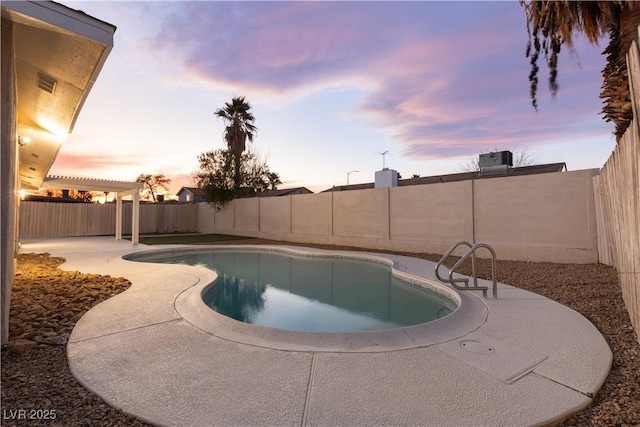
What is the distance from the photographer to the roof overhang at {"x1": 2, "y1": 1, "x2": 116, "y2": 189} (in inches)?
112

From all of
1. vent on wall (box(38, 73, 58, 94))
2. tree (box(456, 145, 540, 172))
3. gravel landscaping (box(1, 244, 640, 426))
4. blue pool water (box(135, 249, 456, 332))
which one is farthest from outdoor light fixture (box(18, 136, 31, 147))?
tree (box(456, 145, 540, 172))

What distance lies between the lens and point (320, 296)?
23.3 ft

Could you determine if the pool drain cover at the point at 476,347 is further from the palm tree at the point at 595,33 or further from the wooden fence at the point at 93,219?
the wooden fence at the point at 93,219

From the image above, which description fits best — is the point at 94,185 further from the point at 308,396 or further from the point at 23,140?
the point at 308,396

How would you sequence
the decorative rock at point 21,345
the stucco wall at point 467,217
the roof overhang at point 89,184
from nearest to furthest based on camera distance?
1. the decorative rock at point 21,345
2. the stucco wall at point 467,217
3. the roof overhang at point 89,184

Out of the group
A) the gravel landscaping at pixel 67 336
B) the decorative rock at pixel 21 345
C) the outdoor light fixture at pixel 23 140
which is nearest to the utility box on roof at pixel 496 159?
the gravel landscaping at pixel 67 336

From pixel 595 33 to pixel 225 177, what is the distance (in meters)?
20.2

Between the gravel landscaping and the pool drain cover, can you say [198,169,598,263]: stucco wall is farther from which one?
the pool drain cover

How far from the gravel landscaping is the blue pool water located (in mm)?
1996

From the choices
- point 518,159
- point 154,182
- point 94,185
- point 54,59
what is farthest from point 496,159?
point 154,182

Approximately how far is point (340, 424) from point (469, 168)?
33419 millimetres

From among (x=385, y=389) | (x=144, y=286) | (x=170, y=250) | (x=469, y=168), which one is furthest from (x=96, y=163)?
(x=469, y=168)

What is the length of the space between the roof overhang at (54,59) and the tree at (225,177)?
15.0m

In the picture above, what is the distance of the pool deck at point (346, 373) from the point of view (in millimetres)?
2189
